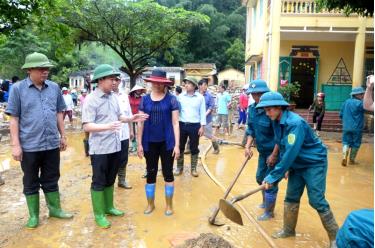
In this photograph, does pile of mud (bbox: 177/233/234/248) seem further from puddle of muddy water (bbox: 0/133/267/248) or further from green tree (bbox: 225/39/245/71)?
green tree (bbox: 225/39/245/71)

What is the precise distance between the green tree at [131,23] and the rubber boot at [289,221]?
43.1 ft

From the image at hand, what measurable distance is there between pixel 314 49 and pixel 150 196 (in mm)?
13135

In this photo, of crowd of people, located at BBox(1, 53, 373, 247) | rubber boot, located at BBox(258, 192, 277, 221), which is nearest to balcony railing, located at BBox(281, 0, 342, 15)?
crowd of people, located at BBox(1, 53, 373, 247)

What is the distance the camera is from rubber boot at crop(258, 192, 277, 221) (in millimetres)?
4934

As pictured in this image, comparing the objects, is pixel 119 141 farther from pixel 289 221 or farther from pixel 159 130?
pixel 289 221

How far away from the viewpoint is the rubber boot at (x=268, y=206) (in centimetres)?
493

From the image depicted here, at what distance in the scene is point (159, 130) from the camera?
495 centimetres

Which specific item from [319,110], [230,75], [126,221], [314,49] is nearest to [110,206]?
[126,221]

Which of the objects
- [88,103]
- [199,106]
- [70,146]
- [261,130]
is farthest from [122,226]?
[70,146]

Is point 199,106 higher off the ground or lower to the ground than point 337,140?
higher

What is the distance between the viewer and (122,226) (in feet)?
15.5

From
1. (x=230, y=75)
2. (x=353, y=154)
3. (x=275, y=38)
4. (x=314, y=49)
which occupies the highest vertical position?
(x=275, y=38)

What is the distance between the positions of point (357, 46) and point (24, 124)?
1265 cm

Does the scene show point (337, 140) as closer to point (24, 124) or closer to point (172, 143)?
point (172, 143)
